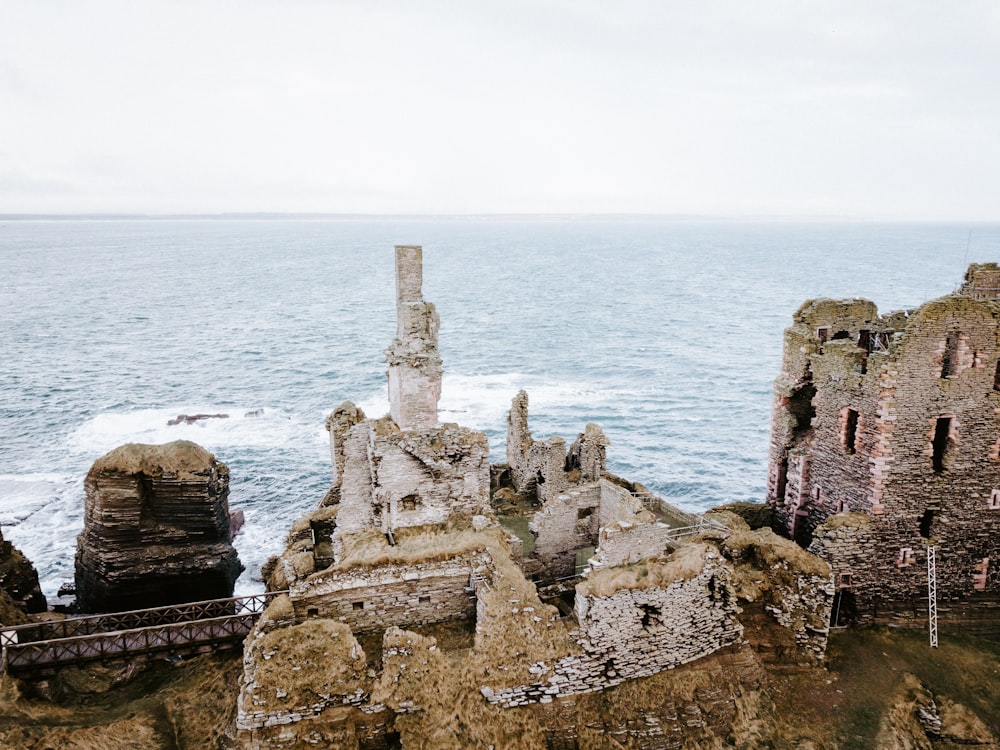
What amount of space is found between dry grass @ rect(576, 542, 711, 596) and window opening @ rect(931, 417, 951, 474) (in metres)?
9.81

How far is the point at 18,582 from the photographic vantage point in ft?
96.5

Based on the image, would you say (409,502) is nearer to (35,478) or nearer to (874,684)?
(874,684)

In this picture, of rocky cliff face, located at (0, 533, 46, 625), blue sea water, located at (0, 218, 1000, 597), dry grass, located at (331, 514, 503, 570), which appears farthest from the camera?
blue sea water, located at (0, 218, 1000, 597)

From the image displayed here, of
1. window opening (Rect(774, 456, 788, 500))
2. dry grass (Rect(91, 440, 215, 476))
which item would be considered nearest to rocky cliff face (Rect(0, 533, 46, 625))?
dry grass (Rect(91, 440, 215, 476))

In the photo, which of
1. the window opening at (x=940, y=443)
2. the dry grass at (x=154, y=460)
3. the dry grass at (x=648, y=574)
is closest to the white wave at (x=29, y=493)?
the dry grass at (x=154, y=460)

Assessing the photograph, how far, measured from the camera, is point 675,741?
18.6 m

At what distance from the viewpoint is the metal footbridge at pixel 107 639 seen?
75.9 feet

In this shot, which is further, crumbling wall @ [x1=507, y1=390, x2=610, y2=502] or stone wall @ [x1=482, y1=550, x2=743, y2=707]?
crumbling wall @ [x1=507, y1=390, x2=610, y2=502]

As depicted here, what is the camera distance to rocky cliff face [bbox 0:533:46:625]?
1137 inches

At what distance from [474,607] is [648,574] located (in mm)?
5370

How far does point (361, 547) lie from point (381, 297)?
124728 mm

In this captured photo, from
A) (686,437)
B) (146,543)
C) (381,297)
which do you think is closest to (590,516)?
(146,543)

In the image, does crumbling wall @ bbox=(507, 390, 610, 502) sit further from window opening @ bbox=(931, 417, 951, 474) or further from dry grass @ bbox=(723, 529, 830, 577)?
window opening @ bbox=(931, 417, 951, 474)

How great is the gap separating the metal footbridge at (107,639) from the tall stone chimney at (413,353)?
7.49 metres
